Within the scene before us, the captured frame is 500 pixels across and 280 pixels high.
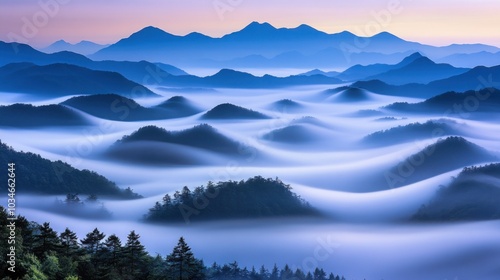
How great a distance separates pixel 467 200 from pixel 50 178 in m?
66.3

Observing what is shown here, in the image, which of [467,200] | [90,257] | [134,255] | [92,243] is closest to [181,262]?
[134,255]

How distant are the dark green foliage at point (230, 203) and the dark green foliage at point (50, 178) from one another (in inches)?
531

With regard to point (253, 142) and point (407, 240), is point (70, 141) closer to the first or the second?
point (253, 142)

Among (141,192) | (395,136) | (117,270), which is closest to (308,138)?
(395,136)

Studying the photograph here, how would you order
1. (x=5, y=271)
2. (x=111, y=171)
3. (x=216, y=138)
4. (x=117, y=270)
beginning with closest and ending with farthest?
(x=5, y=271) < (x=117, y=270) < (x=111, y=171) < (x=216, y=138)

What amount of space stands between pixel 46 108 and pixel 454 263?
6359 inches

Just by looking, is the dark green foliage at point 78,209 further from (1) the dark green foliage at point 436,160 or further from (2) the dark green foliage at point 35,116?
(2) the dark green foliage at point 35,116

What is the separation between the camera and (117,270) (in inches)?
1158

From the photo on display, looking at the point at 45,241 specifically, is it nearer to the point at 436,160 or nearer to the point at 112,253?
the point at 112,253

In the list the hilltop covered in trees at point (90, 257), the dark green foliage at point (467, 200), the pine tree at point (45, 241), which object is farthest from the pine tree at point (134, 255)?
the dark green foliage at point (467, 200)

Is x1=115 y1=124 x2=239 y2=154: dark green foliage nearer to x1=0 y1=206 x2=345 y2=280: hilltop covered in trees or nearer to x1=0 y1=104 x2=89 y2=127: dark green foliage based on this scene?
x1=0 y1=104 x2=89 y2=127: dark green foliage

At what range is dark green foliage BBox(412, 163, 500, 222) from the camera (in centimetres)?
7806

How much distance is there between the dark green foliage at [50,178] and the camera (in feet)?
269

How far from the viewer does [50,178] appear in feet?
277
